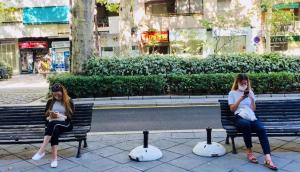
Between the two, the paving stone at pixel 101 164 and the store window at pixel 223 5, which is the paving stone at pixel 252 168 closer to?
the paving stone at pixel 101 164

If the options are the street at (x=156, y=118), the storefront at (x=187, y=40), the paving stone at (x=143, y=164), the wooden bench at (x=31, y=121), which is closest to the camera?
the paving stone at (x=143, y=164)

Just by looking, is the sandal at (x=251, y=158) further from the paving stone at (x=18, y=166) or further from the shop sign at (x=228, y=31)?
the shop sign at (x=228, y=31)

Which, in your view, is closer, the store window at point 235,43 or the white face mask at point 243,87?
the white face mask at point 243,87

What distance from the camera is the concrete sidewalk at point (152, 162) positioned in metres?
5.47

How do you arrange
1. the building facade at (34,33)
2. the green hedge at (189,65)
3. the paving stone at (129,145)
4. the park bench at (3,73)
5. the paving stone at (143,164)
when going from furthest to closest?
the building facade at (34,33) < the park bench at (3,73) < the green hedge at (189,65) < the paving stone at (129,145) < the paving stone at (143,164)

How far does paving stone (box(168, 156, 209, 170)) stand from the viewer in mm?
5523

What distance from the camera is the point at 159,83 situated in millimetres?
13531

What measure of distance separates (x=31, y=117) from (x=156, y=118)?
4.07 meters

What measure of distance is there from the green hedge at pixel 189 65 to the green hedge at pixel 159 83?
61 cm

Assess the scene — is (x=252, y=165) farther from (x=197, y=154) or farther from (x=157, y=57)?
(x=157, y=57)

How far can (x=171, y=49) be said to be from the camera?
33406mm

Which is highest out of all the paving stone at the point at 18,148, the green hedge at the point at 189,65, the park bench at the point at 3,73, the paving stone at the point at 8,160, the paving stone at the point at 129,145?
the green hedge at the point at 189,65

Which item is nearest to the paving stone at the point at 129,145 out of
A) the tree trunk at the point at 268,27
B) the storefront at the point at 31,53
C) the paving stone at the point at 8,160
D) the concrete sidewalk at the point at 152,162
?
the concrete sidewalk at the point at 152,162

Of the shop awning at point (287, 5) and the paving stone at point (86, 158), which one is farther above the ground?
the shop awning at point (287, 5)
